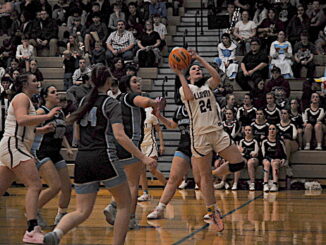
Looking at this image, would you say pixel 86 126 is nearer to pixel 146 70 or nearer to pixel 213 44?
pixel 146 70

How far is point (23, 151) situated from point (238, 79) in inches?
403

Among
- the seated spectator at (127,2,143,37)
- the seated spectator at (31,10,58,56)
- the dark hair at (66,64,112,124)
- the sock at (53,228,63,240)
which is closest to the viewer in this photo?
the sock at (53,228,63,240)

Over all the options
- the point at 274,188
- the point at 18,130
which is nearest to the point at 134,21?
the point at 274,188

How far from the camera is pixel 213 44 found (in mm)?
20406

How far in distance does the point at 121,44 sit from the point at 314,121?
19.4ft

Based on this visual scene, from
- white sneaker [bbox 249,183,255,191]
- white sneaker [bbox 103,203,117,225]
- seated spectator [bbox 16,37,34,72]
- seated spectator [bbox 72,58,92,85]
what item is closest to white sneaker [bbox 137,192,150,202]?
white sneaker [bbox 249,183,255,191]

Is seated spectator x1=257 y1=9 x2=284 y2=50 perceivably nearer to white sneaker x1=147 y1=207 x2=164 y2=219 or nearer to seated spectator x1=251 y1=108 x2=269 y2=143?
seated spectator x1=251 y1=108 x2=269 y2=143

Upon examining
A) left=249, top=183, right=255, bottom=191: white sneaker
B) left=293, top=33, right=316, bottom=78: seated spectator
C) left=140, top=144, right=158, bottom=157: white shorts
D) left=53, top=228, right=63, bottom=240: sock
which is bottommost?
left=249, top=183, right=255, bottom=191: white sneaker

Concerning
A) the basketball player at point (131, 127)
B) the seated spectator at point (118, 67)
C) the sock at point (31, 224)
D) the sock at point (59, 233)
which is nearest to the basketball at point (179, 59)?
the basketball player at point (131, 127)

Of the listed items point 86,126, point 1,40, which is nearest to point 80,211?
point 86,126

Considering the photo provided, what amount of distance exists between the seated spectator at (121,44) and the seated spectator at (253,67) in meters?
3.13

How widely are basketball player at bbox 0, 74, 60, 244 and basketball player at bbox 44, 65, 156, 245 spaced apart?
3.88 feet

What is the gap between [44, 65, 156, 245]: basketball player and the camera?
6656mm

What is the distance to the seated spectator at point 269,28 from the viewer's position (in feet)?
61.4
